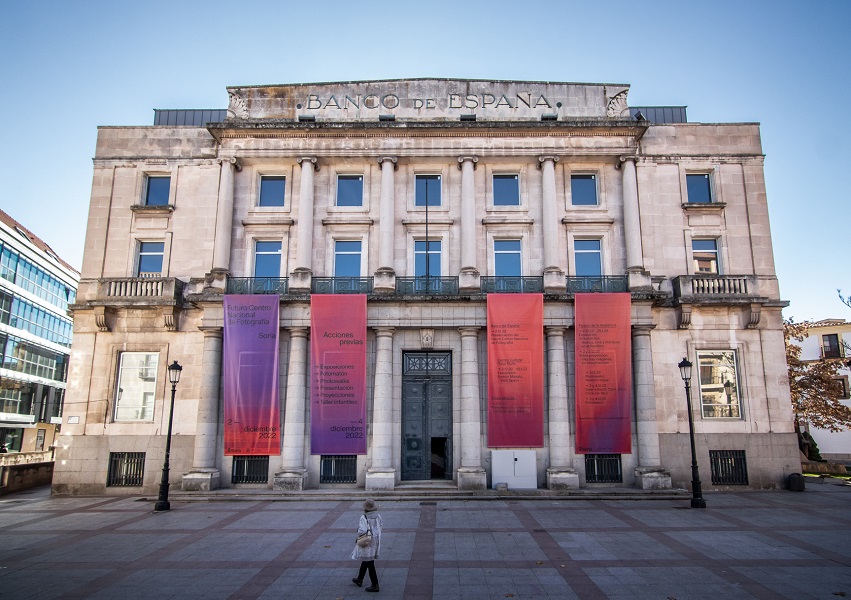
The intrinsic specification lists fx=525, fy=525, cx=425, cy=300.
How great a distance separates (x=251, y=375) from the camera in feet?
71.3

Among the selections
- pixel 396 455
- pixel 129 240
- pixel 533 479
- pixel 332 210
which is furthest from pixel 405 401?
pixel 129 240

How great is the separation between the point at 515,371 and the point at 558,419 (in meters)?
2.63

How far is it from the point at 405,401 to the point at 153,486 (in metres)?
11.1

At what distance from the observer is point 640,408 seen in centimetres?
2167

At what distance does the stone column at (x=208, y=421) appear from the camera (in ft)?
68.5

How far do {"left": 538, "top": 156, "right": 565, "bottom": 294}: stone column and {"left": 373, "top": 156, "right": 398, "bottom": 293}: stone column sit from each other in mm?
6727

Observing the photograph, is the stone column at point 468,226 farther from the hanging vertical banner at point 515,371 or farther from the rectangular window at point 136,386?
the rectangular window at point 136,386

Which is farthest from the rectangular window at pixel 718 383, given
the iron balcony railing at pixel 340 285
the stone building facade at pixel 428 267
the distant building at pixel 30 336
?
the distant building at pixel 30 336

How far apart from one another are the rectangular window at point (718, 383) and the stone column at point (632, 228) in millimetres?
4390

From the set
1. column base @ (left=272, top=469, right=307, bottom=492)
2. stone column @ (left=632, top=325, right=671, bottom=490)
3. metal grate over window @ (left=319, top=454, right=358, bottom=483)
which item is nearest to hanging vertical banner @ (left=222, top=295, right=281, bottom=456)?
column base @ (left=272, top=469, right=307, bottom=492)

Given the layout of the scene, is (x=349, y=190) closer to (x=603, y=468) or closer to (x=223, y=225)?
(x=223, y=225)

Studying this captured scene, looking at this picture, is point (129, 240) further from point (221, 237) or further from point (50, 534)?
point (50, 534)

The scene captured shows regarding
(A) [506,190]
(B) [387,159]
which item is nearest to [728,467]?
(A) [506,190]

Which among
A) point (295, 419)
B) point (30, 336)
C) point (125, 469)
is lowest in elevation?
point (125, 469)
